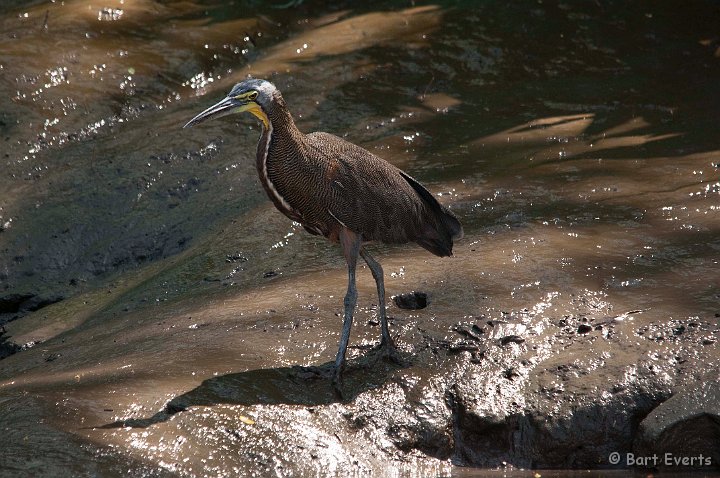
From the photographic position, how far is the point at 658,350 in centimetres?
568

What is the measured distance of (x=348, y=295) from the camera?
5711 millimetres

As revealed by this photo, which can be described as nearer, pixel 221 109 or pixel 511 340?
pixel 221 109

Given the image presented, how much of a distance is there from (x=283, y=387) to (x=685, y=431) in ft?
7.12

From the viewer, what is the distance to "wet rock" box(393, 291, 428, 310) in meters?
6.32

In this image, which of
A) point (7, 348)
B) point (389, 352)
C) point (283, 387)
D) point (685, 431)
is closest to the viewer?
point (685, 431)

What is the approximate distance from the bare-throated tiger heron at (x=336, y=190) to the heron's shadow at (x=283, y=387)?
10 cm

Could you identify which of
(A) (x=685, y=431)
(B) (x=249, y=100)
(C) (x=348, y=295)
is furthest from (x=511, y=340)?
(B) (x=249, y=100)

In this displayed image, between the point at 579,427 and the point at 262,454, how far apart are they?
179 centimetres

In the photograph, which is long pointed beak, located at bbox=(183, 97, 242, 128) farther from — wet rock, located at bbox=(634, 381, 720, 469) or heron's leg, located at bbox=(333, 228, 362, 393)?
wet rock, located at bbox=(634, 381, 720, 469)

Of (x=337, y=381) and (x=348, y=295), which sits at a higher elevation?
(x=348, y=295)

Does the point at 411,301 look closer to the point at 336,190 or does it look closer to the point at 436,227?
the point at 436,227

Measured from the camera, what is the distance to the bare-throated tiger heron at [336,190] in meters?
5.50

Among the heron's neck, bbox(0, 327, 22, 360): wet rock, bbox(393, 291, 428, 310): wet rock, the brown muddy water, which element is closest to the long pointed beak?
the heron's neck

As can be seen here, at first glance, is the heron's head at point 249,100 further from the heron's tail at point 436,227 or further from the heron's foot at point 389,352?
the heron's foot at point 389,352
